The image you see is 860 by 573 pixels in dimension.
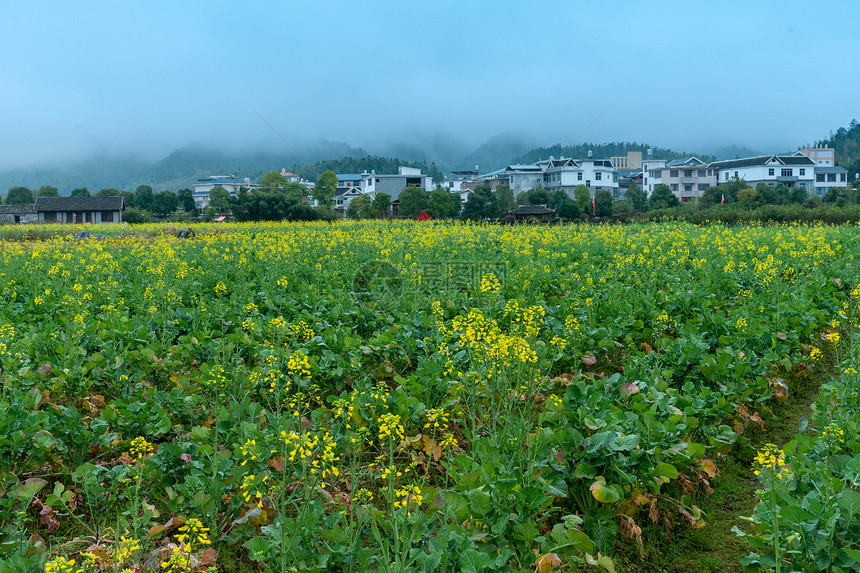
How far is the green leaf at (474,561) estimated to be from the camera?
263cm

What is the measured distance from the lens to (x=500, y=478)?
3242 millimetres

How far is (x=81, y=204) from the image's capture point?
56.3m

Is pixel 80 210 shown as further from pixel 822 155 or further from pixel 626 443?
pixel 822 155

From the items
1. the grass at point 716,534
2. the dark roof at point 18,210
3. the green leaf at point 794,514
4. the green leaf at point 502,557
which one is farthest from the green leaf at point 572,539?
the dark roof at point 18,210

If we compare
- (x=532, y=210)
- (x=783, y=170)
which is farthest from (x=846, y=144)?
(x=532, y=210)

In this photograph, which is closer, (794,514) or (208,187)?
(794,514)

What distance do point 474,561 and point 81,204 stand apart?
64.1 metres

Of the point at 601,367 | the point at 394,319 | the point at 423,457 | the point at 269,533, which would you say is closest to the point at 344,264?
the point at 394,319

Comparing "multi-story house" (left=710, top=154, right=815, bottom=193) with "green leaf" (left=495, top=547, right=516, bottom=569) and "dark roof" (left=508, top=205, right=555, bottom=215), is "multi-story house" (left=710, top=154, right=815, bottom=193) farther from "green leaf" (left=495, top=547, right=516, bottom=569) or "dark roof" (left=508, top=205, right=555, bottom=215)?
"green leaf" (left=495, top=547, right=516, bottom=569)

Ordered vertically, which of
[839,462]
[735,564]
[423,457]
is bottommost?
[735,564]

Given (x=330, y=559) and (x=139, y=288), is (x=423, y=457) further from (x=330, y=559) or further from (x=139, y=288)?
(x=139, y=288)

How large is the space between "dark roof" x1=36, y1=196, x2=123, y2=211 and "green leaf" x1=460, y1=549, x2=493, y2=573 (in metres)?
60.8

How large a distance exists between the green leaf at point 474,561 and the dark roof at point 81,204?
199 feet

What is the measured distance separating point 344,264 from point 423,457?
767cm
